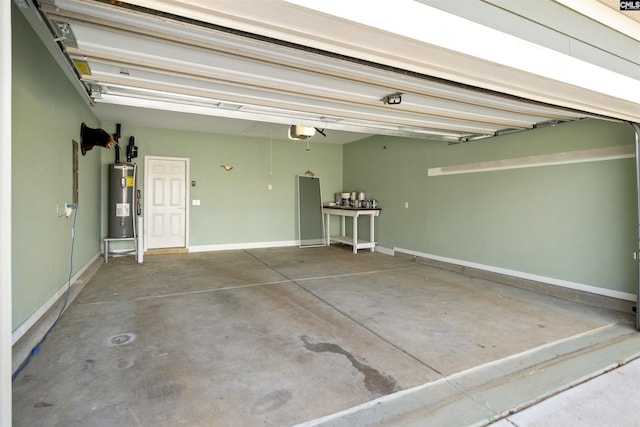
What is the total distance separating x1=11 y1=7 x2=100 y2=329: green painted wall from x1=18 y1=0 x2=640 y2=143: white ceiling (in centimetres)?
34

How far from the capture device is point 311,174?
8492mm

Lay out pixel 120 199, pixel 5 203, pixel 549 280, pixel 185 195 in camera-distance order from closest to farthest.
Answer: pixel 5 203 < pixel 549 280 < pixel 120 199 < pixel 185 195

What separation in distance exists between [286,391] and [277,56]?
2.20 m

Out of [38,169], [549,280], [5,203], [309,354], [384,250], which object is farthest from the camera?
[384,250]

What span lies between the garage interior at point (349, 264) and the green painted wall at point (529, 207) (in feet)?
0.08

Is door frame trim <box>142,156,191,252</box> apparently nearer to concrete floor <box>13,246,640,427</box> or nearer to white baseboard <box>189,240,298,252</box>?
white baseboard <box>189,240,298,252</box>

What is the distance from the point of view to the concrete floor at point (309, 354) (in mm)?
1926

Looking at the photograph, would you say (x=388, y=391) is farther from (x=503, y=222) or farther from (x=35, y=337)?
(x=503, y=222)

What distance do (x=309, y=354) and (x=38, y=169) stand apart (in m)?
2.85

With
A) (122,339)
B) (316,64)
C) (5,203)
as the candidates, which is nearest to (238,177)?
(122,339)

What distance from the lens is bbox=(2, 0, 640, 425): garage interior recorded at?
1855 mm

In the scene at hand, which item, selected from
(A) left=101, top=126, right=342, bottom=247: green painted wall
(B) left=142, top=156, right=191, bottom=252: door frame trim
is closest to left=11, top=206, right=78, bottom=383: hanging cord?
(A) left=101, top=126, right=342, bottom=247: green painted wall

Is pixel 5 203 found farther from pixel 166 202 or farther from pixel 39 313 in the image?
pixel 166 202

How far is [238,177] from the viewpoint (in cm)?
771
